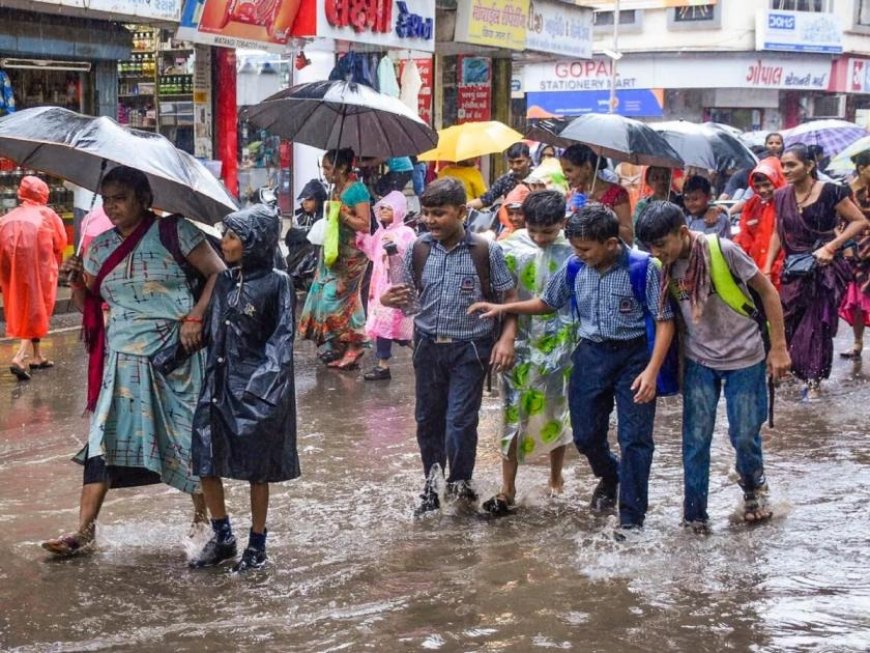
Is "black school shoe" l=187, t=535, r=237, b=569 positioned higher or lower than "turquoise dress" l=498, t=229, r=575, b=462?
lower

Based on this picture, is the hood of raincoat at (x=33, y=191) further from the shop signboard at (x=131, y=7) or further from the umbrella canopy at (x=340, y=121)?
the shop signboard at (x=131, y=7)

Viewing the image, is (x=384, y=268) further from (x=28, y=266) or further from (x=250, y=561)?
(x=250, y=561)

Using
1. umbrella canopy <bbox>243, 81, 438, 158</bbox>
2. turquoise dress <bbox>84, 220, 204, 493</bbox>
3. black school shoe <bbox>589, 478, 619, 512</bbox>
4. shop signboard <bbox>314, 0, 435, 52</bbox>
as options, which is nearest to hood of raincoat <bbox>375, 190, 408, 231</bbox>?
umbrella canopy <bbox>243, 81, 438, 158</bbox>

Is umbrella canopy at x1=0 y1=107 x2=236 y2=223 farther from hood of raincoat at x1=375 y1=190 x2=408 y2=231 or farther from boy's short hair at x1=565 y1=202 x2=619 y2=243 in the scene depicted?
hood of raincoat at x1=375 y1=190 x2=408 y2=231

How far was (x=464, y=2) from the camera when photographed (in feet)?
65.4

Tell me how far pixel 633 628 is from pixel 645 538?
1.16 metres

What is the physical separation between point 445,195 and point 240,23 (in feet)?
33.0

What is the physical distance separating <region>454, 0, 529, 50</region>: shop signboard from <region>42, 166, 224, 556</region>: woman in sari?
585 inches

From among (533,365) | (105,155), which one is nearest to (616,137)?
(533,365)

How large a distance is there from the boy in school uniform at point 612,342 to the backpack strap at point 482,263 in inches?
6.1

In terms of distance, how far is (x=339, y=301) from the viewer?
10.9 meters

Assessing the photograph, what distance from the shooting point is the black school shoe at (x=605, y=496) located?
666cm

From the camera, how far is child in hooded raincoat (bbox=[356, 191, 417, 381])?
418 inches

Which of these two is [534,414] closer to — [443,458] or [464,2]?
[443,458]
